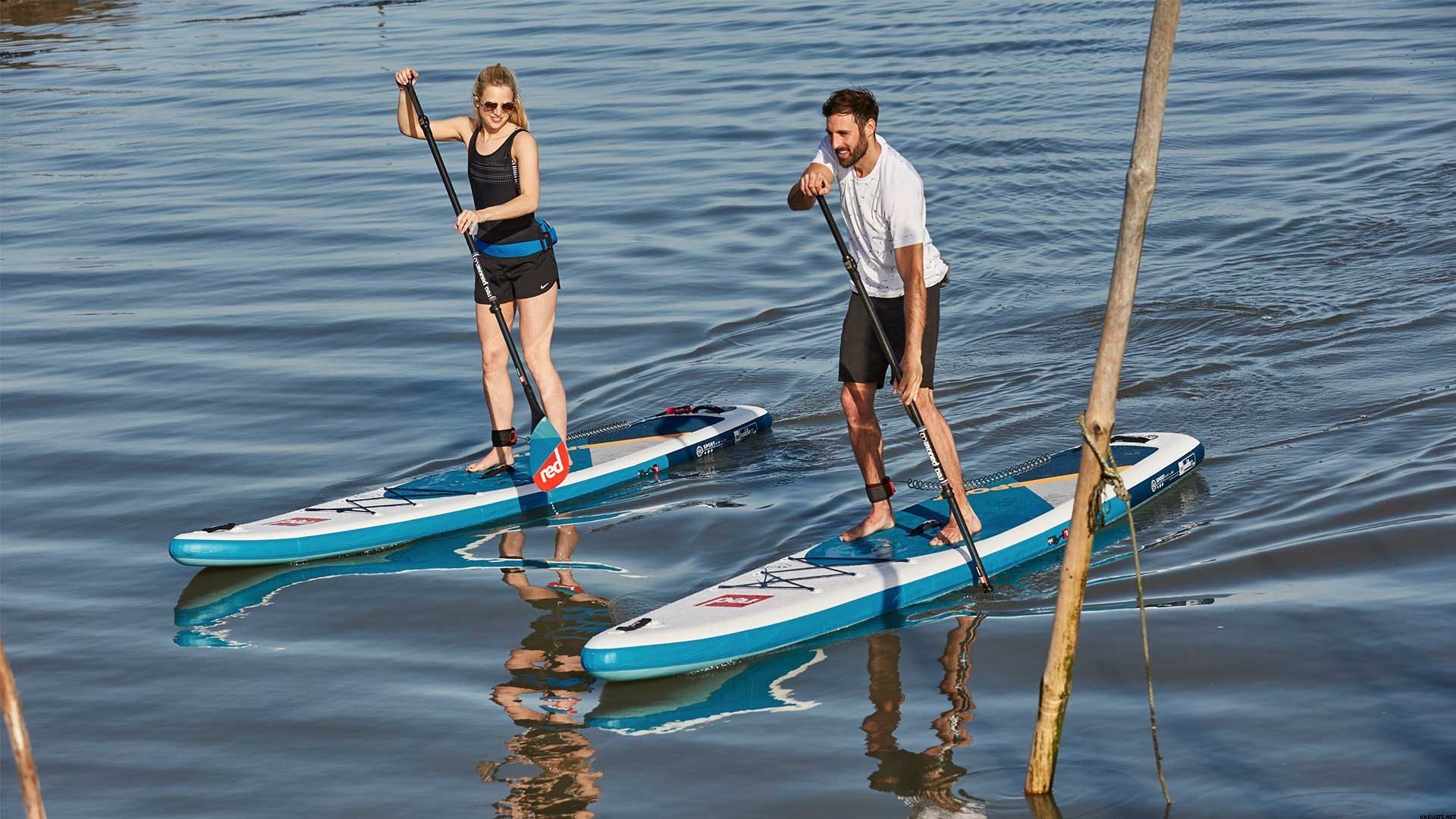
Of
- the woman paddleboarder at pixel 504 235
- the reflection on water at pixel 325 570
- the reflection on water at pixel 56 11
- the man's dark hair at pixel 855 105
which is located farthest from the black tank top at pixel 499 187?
the reflection on water at pixel 56 11

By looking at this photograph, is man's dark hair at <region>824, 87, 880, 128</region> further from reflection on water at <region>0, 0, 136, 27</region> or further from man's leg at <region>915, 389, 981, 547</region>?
reflection on water at <region>0, 0, 136, 27</region>

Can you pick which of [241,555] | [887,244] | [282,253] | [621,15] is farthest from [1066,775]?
[621,15]

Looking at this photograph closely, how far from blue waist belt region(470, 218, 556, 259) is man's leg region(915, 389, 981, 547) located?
254 centimetres

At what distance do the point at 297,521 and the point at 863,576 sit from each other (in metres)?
3.28

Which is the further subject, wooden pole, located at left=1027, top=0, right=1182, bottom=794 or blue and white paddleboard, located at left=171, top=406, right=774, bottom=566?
blue and white paddleboard, located at left=171, top=406, right=774, bottom=566

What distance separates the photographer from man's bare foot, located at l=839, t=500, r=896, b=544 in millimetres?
7953

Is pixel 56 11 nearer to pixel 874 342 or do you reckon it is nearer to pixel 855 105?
pixel 874 342

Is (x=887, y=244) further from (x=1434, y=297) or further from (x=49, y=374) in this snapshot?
(x=49, y=374)

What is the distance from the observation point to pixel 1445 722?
579 cm

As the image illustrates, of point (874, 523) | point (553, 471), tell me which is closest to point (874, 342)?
point (874, 523)

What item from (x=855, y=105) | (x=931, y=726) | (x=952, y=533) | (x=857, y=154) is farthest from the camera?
(x=952, y=533)

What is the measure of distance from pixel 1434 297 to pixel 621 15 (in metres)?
21.9

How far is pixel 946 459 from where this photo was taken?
777 cm

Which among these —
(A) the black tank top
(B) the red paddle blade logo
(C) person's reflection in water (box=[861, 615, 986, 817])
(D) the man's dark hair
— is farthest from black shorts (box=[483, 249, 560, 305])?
(C) person's reflection in water (box=[861, 615, 986, 817])
